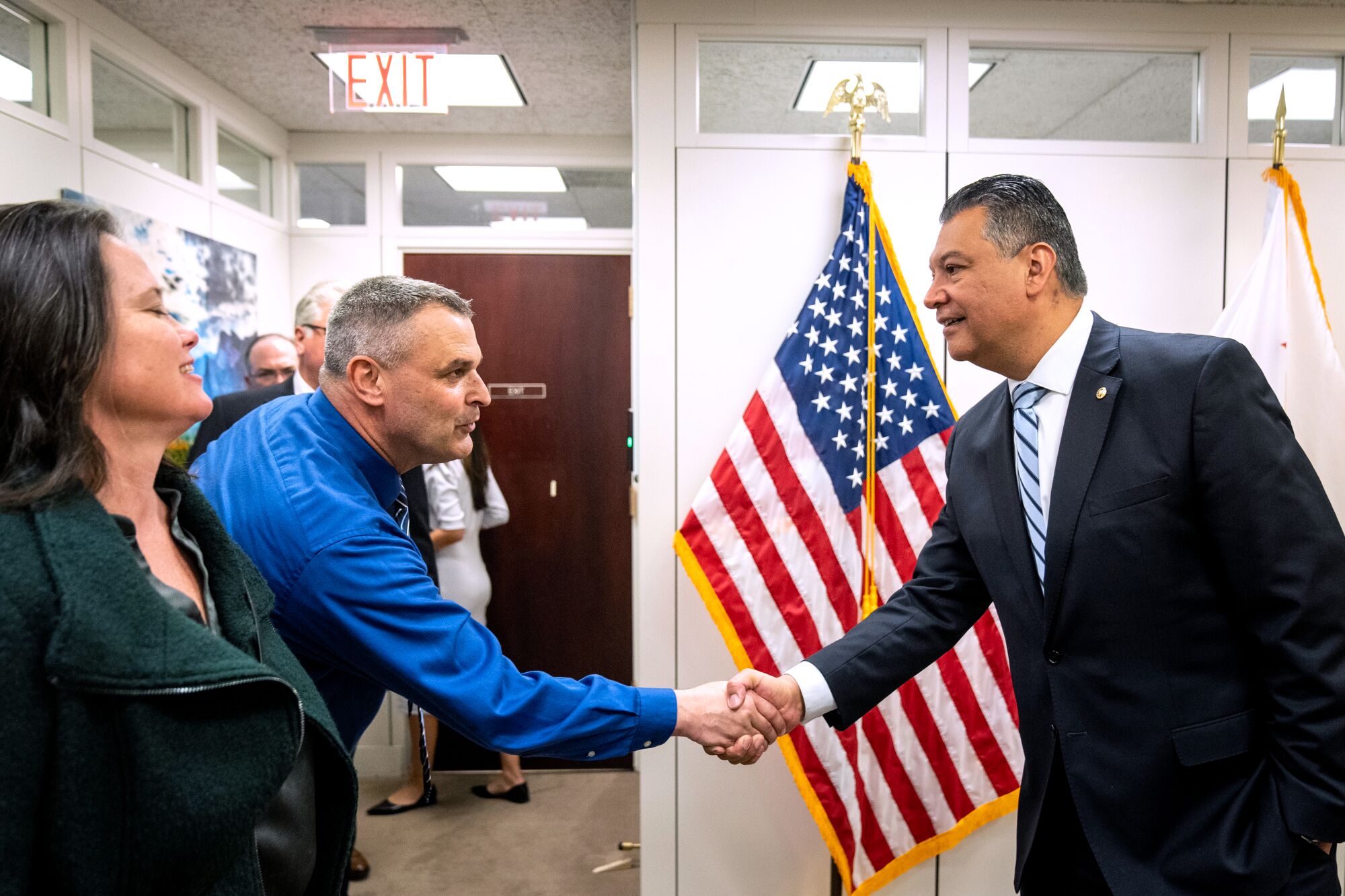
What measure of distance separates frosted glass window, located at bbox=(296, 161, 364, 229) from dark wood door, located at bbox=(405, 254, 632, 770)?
0.38 meters

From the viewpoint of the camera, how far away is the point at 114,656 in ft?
2.69

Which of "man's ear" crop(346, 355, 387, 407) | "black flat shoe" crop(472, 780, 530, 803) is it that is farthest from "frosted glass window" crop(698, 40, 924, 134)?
"black flat shoe" crop(472, 780, 530, 803)

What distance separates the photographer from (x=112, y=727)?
2.76ft

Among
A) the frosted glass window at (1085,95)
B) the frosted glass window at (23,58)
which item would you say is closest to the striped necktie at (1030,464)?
the frosted glass window at (1085,95)

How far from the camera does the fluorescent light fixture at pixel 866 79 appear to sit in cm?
285

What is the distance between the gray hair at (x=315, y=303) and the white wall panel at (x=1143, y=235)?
6.99ft

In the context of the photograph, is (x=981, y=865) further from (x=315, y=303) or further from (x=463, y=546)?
(x=315, y=303)

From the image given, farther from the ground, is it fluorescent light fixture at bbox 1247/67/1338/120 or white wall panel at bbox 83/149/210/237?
fluorescent light fixture at bbox 1247/67/1338/120

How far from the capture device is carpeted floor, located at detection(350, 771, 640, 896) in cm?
321

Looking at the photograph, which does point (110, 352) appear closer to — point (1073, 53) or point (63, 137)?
point (63, 137)

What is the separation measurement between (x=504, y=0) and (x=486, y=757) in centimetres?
340

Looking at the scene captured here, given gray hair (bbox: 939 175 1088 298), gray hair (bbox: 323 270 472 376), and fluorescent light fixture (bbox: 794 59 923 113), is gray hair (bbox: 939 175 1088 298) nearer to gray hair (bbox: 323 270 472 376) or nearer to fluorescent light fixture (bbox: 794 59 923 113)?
gray hair (bbox: 323 270 472 376)

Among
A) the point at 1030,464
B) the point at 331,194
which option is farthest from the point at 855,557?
the point at 331,194

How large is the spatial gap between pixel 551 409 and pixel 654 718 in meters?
2.97
